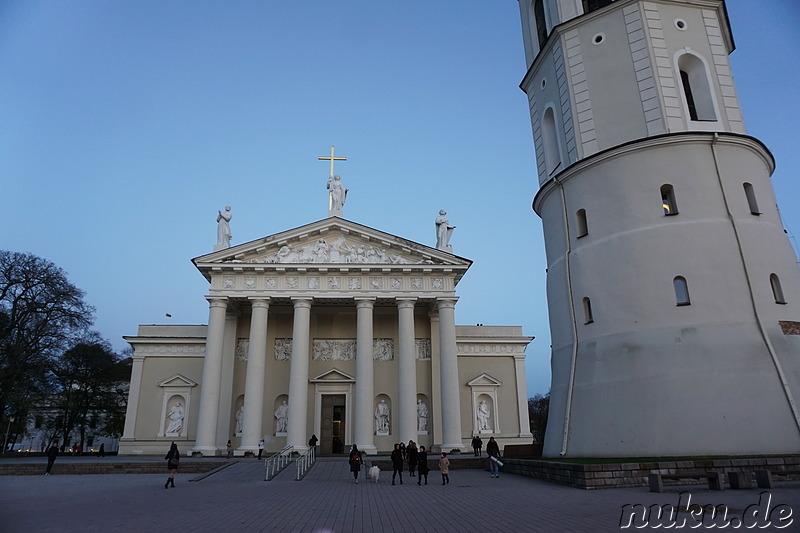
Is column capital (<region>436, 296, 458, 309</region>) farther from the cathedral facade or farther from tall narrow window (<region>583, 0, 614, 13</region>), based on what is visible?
tall narrow window (<region>583, 0, 614, 13</region>)

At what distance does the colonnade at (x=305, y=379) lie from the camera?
28.7 meters

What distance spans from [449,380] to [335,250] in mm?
10555

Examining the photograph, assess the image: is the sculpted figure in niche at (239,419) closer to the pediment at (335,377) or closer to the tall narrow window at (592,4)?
the pediment at (335,377)

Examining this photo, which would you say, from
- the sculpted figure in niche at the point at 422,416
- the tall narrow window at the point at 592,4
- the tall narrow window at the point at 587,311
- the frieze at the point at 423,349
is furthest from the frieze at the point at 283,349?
the tall narrow window at the point at 592,4

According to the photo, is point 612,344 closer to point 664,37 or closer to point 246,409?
point 664,37

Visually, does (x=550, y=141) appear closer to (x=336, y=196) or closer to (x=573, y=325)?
(x=573, y=325)

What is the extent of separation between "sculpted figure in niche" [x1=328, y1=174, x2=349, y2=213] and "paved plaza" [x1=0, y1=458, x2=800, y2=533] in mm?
19606

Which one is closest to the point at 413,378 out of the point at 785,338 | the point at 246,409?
the point at 246,409

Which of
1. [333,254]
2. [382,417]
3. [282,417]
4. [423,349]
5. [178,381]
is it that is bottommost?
[382,417]

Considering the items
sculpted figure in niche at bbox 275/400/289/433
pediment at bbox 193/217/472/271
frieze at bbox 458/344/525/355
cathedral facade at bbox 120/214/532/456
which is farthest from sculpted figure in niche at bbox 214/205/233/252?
frieze at bbox 458/344/525/355

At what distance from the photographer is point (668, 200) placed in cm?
1764

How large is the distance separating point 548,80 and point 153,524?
2092cm

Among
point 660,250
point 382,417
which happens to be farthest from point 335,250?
point 660,250

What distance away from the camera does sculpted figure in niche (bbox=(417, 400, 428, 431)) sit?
3247 centimetres
